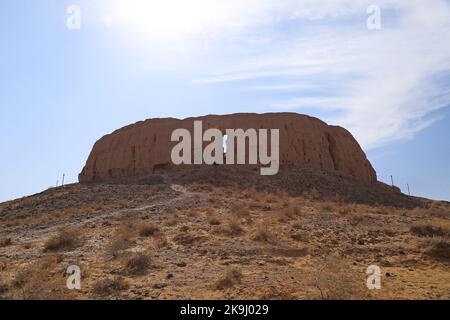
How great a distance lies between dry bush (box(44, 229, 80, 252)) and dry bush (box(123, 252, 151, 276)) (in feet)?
9.87

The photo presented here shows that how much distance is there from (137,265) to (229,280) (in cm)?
259

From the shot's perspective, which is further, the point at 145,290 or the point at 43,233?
the point at 43,233

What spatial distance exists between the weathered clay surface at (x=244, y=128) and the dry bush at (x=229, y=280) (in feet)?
87.2

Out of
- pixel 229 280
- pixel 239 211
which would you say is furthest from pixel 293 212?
pixel 229 280

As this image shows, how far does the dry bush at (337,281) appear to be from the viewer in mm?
7219

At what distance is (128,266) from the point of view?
373 inches

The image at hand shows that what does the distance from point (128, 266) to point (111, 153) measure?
33.5m

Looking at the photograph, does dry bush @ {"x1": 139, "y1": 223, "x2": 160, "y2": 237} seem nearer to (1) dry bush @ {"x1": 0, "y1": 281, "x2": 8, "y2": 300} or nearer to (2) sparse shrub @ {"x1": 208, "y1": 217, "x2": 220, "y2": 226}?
(2) sparse shrub @ {"x1": 208, "y1": 217, "x2": 220, "y2": 226}

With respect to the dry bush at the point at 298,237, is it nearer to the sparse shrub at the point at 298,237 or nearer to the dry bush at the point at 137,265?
the sparse shrub at the point at 298,237

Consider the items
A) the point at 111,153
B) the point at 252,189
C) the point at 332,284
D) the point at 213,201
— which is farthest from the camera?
the point at 111,153

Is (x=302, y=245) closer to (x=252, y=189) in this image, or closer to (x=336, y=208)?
(x=336, y=208)
